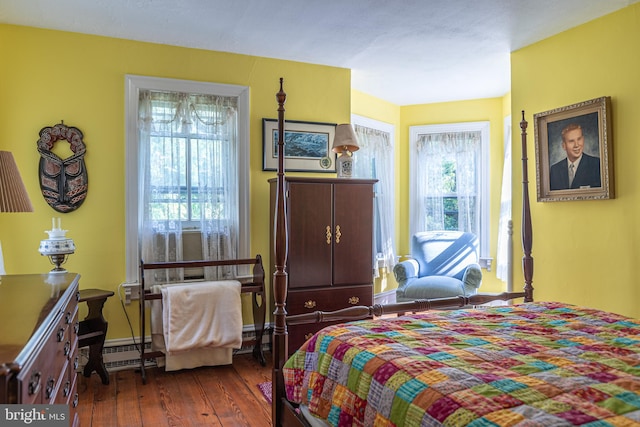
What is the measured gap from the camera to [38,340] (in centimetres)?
119

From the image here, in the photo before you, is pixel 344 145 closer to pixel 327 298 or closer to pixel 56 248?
pixel 327 298

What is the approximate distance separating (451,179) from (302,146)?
2195 millimetres

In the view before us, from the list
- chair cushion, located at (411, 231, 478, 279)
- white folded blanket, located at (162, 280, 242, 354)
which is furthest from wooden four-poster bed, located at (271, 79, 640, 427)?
chair cushion, located at (411, 231, 478, 279)

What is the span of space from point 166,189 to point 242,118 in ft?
2.87

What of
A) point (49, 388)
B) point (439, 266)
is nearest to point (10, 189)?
point (49, 388)

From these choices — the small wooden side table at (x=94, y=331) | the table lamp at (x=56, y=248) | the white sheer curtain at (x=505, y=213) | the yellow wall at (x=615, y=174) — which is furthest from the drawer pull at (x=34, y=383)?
the white sheer curtain at (x=505, y=213)

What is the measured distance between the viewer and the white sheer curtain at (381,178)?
523 cm

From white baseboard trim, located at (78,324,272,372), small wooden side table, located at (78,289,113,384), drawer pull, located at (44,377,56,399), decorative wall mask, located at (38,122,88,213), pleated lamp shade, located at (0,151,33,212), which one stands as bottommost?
white baseboard trim, located at (78,324,272,372)

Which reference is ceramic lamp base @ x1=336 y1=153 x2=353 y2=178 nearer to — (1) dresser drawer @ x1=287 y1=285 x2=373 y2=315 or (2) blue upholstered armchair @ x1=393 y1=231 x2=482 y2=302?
(1) dresser drawer @ x1=287 y1=285 x2=373 y2=315

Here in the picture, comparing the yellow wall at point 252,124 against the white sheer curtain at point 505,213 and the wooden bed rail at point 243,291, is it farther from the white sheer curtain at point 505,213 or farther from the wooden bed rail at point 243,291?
the white sheer curtain at point 505,213

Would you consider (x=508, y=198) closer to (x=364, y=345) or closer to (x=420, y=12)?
(x=420, y=12)

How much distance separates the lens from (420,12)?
121 inches

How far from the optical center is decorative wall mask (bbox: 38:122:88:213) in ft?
10.9

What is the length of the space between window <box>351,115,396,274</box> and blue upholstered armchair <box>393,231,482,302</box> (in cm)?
49
